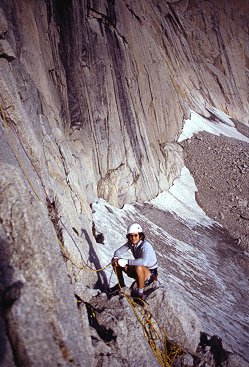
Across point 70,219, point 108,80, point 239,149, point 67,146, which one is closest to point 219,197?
point 239,149

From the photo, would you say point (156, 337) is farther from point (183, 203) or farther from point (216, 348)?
point (183, 203)

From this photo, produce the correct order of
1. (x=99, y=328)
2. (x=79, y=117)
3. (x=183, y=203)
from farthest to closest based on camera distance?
(x=183, y=203)
(x=79, y=117)
(x=99, y=328)

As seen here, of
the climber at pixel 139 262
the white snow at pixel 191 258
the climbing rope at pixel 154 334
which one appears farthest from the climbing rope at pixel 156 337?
the white snow at pixel 191 258

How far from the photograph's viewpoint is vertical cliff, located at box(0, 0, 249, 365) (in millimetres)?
8039

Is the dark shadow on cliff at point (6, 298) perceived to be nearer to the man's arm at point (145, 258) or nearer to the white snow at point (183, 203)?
the man's arm at point (145, 258)

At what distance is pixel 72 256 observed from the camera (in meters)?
7.95

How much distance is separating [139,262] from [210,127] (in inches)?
1150

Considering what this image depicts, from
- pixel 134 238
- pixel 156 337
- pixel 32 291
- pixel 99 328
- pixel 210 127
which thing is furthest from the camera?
pixel 210 127

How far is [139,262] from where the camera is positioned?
25.6 ft

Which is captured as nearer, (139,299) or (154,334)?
(154,334)

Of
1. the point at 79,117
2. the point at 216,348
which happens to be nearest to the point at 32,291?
the point at 216,348

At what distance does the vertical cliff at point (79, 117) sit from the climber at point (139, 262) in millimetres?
962

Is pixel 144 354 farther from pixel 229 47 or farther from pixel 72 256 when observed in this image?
pixel 229 47

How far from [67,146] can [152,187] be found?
857 centimetres
